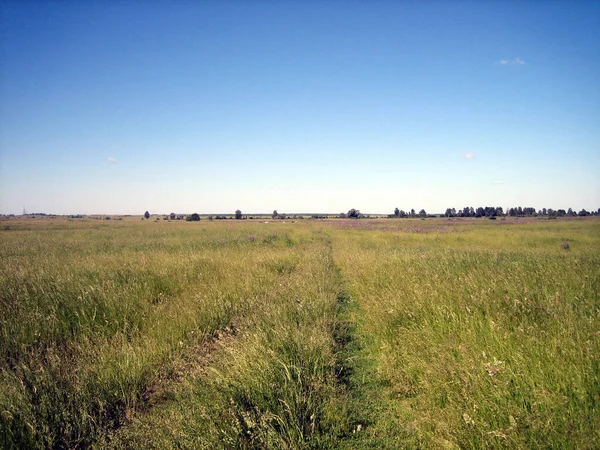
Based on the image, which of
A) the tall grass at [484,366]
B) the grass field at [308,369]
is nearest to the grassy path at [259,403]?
the grass field at [308,369]

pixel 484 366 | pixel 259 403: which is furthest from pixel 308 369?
pixel 484 366

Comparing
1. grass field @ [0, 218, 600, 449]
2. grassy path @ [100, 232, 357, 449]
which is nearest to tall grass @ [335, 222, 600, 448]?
grass field @ [0, 218, 600, 449]

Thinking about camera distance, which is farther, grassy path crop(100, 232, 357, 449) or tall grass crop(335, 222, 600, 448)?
grassy path crop(100, 232, 357, 449)

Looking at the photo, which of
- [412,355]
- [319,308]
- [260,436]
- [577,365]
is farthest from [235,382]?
[577,365]

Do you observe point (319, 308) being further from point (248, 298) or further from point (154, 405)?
point (154, 405)

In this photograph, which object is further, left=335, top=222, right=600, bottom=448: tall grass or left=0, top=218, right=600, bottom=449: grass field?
left=0, top=218, right=600, bottom=449: grass field

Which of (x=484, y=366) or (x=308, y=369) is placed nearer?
(x=484, y=366)

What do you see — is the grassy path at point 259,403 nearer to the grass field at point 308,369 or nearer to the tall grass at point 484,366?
the grass field at point 308,369

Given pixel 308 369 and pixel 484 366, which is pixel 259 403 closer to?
pixel 308 369

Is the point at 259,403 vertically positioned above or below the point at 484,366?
below

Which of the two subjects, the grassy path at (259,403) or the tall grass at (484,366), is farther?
the grassy path at (259,403)

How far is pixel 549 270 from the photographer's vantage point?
6.51 metres

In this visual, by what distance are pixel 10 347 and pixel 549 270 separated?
1089 cm

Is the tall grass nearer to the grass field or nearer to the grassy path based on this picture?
the grass field
